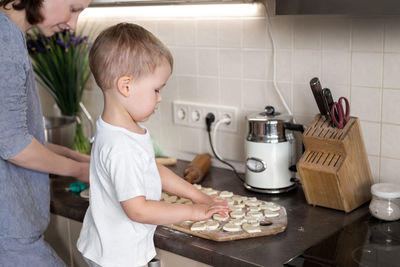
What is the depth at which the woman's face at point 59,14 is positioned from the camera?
141 cm

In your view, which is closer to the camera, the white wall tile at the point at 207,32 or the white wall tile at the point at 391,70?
the white wall tile at the point at 391,70

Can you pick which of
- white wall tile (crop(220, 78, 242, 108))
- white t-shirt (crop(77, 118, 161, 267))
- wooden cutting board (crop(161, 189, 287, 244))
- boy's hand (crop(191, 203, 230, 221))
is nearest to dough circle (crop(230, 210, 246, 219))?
wooden cutting board (crop(161, 189, 287, 244))

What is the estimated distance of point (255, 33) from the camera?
1902 mm

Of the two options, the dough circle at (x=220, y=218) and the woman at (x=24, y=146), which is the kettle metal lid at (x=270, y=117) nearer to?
the dough circle at (x=220, y=218)

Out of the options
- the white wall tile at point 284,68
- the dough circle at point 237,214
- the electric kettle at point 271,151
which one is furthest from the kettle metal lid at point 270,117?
the dough circle at point 237,214

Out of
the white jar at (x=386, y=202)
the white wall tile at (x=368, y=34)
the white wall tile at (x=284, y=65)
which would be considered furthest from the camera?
the white wall tile at (x=284, y=65)

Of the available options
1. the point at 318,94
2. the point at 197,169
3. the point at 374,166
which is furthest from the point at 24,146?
the point at 374,166

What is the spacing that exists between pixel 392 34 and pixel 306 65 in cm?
30

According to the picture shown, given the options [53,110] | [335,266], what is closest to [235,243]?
[335,266]

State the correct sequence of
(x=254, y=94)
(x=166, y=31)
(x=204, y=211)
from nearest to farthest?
1. (x=204, y=211)
2. (x=254, y=94)
3. (x=166, y=31)

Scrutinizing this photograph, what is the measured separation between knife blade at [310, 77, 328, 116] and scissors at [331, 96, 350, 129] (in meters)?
0.03

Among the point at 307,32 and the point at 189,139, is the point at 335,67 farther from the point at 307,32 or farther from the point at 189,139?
the point at 189,139

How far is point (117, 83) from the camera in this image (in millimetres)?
1301

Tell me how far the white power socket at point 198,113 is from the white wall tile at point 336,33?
→ 44cm
